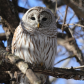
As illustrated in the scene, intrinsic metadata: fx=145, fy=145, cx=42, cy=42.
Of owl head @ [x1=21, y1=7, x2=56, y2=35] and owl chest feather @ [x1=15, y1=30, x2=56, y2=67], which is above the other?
owl head @ [x1=21, y1=7, x2=56, y2=35]

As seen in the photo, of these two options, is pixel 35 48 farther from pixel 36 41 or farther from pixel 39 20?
pixel 39 20

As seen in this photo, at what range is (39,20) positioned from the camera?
3824 millimetres

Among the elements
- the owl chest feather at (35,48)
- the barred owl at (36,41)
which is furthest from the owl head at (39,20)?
the owl chest feather at (35,48)

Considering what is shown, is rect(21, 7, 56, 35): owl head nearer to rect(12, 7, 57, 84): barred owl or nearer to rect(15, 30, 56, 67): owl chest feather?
rect(12, 7, 57, 84): barred owl

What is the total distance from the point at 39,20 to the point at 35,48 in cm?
82

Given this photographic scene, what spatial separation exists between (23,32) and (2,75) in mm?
1544

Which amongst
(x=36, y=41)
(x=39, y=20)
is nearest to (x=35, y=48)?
(x=36, y=41)

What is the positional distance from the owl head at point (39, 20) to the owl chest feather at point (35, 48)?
274 mm

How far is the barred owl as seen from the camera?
11.3ft

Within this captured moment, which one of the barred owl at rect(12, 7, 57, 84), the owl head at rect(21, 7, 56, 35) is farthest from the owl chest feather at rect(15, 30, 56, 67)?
the owl head at rect(21, 7, 56, 35)

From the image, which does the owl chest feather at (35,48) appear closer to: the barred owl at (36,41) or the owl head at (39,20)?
the barred owl at (36,41)

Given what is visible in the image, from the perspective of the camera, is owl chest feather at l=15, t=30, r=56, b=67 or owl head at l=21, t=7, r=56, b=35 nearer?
owl chest feather at l=15, t=30, r=56, b=67

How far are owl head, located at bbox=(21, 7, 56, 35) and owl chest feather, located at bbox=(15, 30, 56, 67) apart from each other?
274 mm

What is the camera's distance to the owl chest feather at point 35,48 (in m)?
3.44
